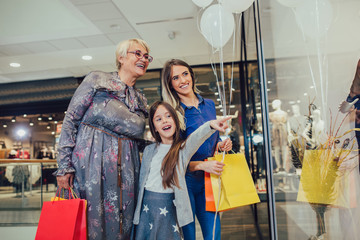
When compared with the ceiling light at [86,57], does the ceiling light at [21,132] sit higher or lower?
lower

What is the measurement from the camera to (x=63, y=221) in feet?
4.39

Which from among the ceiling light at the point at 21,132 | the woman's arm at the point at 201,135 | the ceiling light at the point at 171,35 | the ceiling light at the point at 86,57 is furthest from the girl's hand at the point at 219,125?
the ceiling light at the point at 21,132

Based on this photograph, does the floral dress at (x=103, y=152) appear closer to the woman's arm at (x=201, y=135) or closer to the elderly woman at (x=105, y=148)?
the elderly woman at (x=105, y=148)

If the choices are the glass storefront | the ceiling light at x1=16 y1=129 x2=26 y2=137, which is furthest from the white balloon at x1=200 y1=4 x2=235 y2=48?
the ceiling light at x1=16 y1=129 x2=26 y2=137

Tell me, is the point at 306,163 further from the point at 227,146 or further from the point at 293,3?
the point at 293,3

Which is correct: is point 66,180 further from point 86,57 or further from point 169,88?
point 86,57

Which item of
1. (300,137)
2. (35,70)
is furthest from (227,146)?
(35,70)

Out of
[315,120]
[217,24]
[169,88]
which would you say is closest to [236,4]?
[217,24]

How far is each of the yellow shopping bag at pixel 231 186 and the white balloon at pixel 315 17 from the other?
2.04 feet

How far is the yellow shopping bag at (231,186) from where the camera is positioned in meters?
1.27

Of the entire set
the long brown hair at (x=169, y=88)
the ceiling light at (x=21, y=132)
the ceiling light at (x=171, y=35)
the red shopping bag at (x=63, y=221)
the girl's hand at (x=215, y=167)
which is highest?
the ceiling light at (x=171, y=35)

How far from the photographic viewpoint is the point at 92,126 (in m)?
1.54

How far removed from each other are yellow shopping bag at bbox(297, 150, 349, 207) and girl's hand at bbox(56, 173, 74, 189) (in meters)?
1.10

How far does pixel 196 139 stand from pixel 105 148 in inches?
19.9
